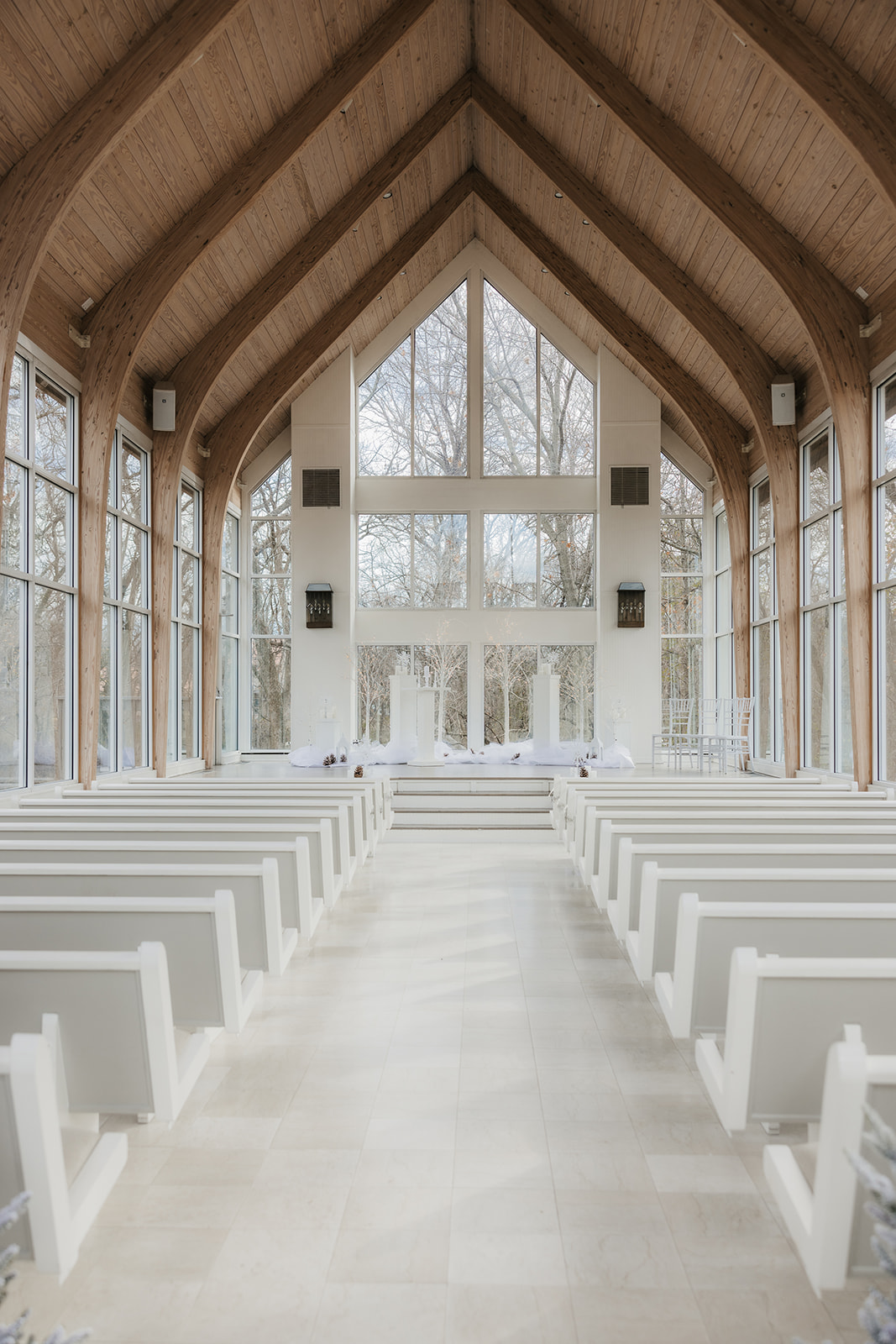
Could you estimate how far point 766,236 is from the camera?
25.8ft

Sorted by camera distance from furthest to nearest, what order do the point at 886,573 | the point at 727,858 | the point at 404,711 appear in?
the point at 404,711 → the point at 886,573 → the point at 727,858

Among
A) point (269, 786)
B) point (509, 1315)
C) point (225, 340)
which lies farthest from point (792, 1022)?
point (225, 340)

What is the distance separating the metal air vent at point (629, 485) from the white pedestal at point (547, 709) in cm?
308

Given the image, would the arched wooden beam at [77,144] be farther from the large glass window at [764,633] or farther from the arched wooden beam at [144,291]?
the large glass window at [764,633]

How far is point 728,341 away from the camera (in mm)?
9711

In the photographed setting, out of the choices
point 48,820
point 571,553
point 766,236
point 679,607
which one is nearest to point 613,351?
point 571,553

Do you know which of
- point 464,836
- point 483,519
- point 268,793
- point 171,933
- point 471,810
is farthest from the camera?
point 483,519

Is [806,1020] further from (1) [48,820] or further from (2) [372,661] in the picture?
(2) [372,661]

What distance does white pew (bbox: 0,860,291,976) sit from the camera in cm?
287

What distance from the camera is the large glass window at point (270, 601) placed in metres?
13.9

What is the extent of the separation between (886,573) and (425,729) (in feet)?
17.1

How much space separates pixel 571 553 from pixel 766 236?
626 centimetres

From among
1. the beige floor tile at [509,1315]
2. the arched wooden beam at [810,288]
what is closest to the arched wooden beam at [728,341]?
the arched wooden beam at [810,288]

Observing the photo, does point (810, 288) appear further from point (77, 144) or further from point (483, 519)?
point (483, 519)
